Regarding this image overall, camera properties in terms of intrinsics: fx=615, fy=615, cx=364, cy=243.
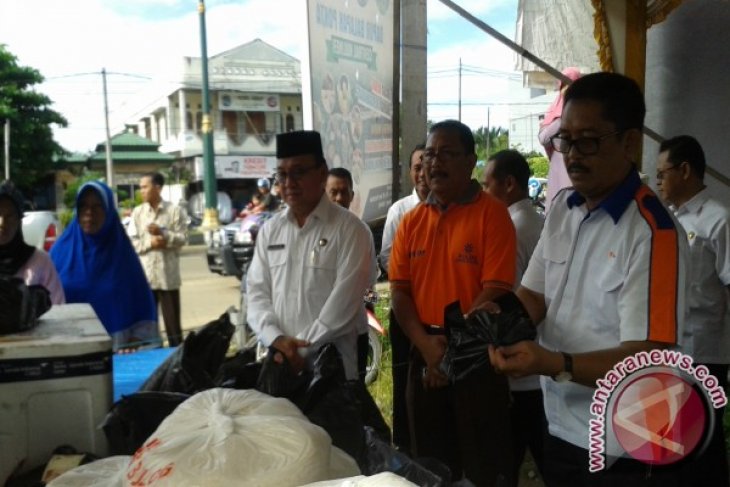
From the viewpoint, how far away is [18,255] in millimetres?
2975

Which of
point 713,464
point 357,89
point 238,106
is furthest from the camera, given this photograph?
point 238,106

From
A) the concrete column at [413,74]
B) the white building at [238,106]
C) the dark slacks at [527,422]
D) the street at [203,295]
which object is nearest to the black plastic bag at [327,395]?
the dark slacks at [527,422]

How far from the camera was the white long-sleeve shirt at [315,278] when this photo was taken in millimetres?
2613

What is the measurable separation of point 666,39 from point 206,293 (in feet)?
25.0

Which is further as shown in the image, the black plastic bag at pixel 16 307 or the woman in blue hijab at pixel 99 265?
the woman in blue hijab at pixel 99 265

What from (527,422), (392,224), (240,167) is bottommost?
(527,422)

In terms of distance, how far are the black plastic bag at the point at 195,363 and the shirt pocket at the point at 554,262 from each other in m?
0.99

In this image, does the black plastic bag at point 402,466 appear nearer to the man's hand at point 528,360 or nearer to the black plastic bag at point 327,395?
the black plastic bag at point 327,395

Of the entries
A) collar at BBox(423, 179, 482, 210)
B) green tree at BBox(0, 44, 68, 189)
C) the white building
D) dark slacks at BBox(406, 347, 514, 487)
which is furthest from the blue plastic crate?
the white building

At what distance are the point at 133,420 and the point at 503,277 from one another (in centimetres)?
145

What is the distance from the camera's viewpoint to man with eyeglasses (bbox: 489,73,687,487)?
4.50ft

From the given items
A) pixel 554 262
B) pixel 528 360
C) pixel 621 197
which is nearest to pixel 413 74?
pixel 554 262

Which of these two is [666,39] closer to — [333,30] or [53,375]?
[333,30]

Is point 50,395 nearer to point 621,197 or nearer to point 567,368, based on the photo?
point 567,368
